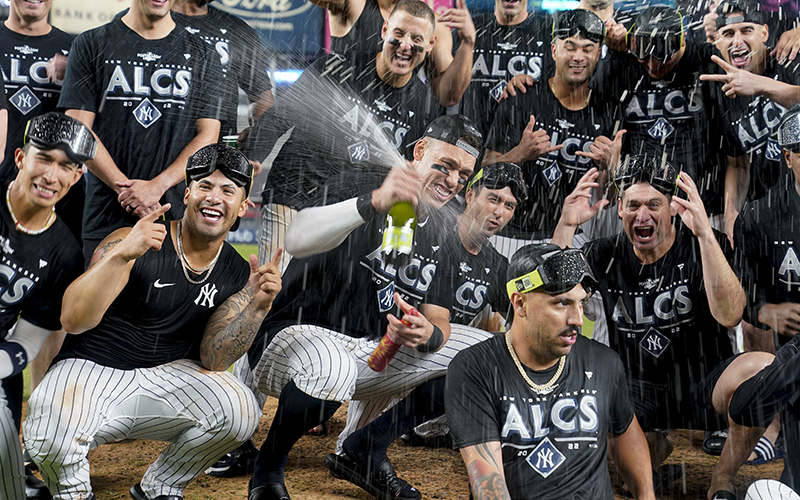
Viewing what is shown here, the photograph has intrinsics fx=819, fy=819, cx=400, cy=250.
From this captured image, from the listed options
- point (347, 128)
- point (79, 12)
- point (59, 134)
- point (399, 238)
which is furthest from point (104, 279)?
point (79, 12)

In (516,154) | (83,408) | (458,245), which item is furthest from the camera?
(516,154)

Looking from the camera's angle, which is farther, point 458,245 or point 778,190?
point 458,245

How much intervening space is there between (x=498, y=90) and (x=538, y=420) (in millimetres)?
2504

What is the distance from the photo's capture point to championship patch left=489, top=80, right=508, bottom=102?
5082 mm

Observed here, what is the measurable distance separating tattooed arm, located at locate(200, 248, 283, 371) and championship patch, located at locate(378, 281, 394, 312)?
76 centimetres

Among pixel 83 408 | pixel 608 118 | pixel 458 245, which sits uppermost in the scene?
pixel 608 118

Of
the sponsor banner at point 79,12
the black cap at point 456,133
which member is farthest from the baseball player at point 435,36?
the sponsor banner at point 79,12

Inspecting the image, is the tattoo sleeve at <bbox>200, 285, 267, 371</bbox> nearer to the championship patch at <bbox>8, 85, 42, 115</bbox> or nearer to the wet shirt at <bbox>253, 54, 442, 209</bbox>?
the wet shirt at <bbox>253, 54, 442, 209</bbox>

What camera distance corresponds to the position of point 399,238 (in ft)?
12.6

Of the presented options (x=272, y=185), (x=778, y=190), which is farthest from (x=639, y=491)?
(x=272, y=185)

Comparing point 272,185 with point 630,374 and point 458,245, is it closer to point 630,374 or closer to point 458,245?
point 458,245

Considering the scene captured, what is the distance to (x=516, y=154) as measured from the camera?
4.72 meters

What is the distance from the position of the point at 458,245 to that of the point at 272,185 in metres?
1.12

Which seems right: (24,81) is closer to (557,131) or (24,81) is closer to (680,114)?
(557,131)
